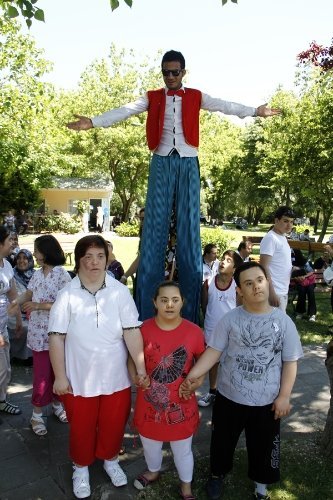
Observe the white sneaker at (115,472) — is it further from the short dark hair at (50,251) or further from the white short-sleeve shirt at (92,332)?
the short dark hair at (50,251)

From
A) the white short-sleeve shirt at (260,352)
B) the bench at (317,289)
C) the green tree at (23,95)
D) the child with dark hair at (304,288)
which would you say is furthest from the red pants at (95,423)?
the green tree at (23,95)

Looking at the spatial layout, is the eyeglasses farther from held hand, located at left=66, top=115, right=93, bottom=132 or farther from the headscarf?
the headscarf

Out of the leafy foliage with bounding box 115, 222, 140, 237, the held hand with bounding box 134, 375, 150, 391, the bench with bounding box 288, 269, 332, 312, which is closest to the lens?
the held hand with bounding box 134, 375, 150, 391

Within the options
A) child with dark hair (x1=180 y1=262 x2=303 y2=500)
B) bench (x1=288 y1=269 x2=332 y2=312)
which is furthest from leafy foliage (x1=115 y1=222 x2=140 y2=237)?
child with dark hair (x1=180 y1=262 x2=303 y2=500)

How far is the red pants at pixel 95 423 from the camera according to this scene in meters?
3.13

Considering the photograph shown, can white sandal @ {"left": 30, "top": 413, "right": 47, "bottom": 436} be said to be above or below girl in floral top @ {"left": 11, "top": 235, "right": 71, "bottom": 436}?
below

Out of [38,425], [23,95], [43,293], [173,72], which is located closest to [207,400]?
[38,425]

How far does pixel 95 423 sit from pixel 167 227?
1.90 metres

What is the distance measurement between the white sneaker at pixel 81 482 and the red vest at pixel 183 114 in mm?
2804

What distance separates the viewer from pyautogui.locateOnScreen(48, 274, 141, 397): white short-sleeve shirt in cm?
300

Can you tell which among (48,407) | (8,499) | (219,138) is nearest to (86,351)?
(8,499)

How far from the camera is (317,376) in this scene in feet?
18.6

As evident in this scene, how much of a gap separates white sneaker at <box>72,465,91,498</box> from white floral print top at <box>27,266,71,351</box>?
113 centimetres

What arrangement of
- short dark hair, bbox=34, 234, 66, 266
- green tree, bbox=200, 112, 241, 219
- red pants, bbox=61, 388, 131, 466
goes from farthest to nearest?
green tree, bbox=200, 112, 241, 219 → short dark hair, bbox=34, 234, 66, 266 → red pants, bbox=61, 388, 131, 466
